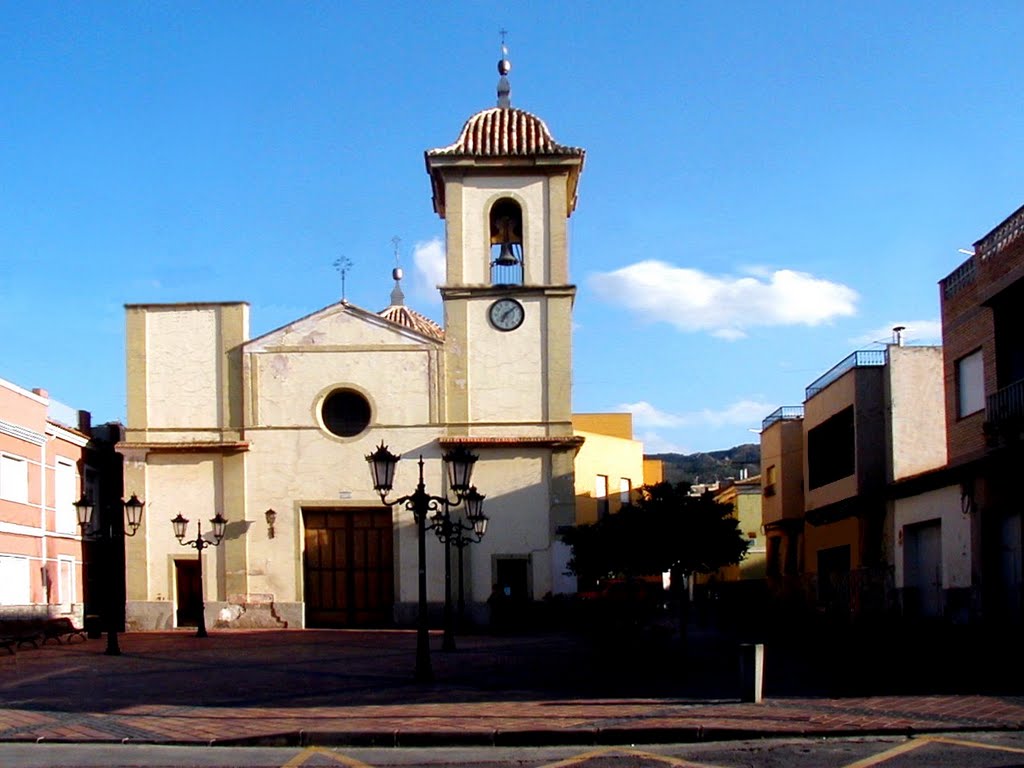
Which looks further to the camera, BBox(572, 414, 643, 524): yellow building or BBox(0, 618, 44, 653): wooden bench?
BBox(572, 414, 643, 524): yellow building

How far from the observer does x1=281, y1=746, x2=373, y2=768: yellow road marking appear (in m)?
11.6

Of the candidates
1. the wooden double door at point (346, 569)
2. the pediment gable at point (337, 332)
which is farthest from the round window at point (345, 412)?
the wooden double door at point (346, 569)

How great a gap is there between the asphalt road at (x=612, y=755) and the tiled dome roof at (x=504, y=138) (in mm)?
24878

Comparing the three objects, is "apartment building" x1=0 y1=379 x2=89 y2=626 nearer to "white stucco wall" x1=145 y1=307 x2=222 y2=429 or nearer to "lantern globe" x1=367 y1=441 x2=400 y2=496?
"white stucco wall" x1=145 y1=307 x2=222 y2=429

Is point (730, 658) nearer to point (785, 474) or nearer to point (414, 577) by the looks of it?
point (414, 577)

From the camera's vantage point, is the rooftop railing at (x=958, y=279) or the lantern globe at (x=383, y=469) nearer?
the lantern globe at (x=383, y=469)

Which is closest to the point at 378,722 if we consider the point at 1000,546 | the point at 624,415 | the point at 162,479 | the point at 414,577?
the point at 1000,546

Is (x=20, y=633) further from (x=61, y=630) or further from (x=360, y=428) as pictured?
(x=360, y=428)

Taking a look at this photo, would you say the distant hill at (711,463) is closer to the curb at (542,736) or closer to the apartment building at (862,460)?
the apartment building at (862,460)

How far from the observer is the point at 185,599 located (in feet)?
119

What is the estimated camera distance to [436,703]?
51.6ft

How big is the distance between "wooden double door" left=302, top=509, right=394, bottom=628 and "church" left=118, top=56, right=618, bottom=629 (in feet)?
0.13

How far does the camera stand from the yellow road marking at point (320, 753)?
11643 mm

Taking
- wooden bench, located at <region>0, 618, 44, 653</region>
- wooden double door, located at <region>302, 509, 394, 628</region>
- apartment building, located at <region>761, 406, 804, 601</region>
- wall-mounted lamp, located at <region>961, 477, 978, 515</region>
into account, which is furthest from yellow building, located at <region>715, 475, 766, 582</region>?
wall-mounted lamp, located at <region>961, 477, 978, 515</region>
